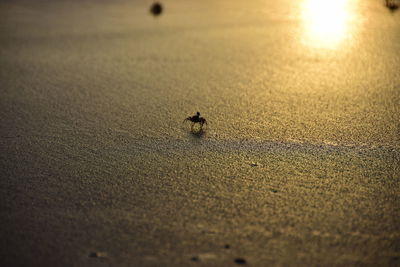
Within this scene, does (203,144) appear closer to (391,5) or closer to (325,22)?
(325,22)

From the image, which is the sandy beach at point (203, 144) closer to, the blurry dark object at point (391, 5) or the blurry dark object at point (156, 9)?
the blurry dark object at point (391, 5)

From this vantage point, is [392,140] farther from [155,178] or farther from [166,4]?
[166,4]

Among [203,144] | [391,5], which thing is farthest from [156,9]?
[203,144]

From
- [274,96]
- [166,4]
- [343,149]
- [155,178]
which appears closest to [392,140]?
[343,149]

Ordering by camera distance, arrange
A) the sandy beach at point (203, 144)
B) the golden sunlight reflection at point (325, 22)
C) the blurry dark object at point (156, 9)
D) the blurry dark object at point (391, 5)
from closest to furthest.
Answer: the sandy beach at point (203, 144) < the golden sunlight reflection at point (325, 22) < the blurry dark object at point (391, 5) < the blurry dark object at point (156, 9)

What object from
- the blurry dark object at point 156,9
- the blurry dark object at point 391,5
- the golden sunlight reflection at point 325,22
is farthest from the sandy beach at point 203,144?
the blurry dark object at point 156,9

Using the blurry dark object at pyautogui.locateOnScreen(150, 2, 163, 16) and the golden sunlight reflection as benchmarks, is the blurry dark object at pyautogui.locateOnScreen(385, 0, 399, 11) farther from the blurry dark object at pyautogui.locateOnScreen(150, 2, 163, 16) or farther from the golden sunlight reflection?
the blurry dark object at pyautogui.locateOnScreen(150, 2, 163, 16)
